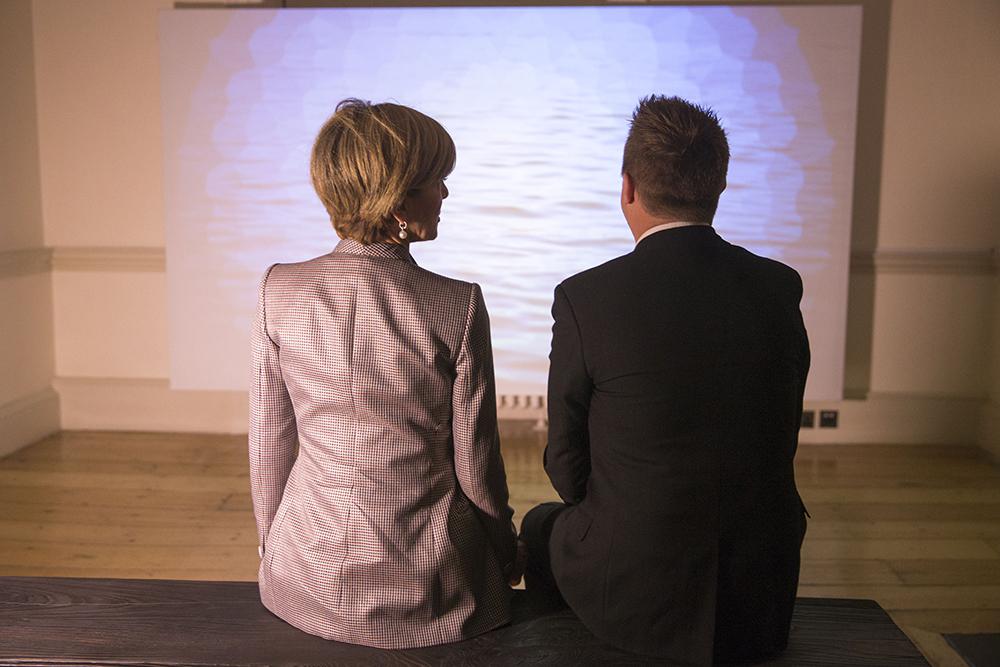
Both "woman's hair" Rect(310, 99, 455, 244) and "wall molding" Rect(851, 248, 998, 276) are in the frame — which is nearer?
"woman's hair" Rect(310, 99, 455, 244)

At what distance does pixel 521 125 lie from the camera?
4125 millimetres

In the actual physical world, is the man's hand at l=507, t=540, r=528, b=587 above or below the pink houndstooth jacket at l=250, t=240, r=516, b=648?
below

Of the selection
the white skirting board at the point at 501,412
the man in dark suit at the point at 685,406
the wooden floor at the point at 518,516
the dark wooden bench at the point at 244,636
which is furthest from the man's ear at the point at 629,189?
the white skirting board at the point at 501,412

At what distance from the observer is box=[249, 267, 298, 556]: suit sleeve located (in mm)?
1560

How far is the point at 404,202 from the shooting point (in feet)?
4.95

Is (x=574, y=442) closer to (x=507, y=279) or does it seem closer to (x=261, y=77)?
(x=507, y=279)

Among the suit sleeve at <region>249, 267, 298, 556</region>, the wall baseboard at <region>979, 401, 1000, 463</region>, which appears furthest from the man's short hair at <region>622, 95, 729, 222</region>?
the wall baseboard at <region>979, 401, 1000, 463</region>

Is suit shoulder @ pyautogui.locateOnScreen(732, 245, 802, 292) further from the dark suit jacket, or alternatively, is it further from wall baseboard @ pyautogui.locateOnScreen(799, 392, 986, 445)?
wall baseboard @ pyautogui.locateOnScreen(799, 392, 986, 445)

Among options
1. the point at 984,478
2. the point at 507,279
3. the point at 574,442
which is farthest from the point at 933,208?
the point at 574,442

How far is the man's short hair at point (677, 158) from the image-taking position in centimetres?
144

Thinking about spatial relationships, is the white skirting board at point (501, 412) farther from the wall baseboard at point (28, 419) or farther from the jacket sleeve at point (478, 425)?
the jacket sleeve at point (478, 425)

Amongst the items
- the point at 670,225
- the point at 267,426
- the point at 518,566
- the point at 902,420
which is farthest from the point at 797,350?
the point at 902,420

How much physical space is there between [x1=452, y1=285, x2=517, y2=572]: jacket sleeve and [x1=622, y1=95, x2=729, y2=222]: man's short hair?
32 cm

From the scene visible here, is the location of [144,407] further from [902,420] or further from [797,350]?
[797,350]
